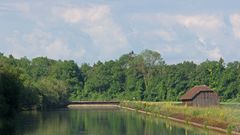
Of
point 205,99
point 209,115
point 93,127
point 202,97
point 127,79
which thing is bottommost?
point 93,127

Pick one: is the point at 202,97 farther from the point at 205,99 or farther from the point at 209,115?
the point at 209,115

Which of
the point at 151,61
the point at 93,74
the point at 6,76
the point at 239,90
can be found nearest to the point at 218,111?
the point at 6,76

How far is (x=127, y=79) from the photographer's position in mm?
175000

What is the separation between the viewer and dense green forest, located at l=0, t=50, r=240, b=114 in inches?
5394

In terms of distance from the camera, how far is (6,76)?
71938 mm

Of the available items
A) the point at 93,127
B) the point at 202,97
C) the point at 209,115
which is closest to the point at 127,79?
the point at 202,97

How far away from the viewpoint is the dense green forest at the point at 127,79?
5394 inches

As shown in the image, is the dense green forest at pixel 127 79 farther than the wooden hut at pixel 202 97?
Yes

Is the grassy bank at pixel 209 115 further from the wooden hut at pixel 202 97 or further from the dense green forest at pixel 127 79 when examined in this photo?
the dense green forest at pixel 127 79

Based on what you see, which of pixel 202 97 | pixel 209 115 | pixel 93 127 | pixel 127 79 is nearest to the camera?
pixel 93 127

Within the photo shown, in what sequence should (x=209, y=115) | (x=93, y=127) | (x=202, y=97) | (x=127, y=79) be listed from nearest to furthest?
(x=93, y=127), (x=209, y=115), (x=202, y=97), (x=127, y=79)

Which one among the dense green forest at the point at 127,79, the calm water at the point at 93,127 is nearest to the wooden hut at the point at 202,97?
the dense green forest at the point at 127,79

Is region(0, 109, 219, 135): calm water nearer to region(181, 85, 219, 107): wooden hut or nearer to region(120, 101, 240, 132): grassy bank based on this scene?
region(120, 101, 240, 132): grassy bank

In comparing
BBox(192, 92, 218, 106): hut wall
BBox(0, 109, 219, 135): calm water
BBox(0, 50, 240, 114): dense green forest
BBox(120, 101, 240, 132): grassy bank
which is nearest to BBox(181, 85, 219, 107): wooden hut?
BBox(192, 92, 218, 106): hut wall
